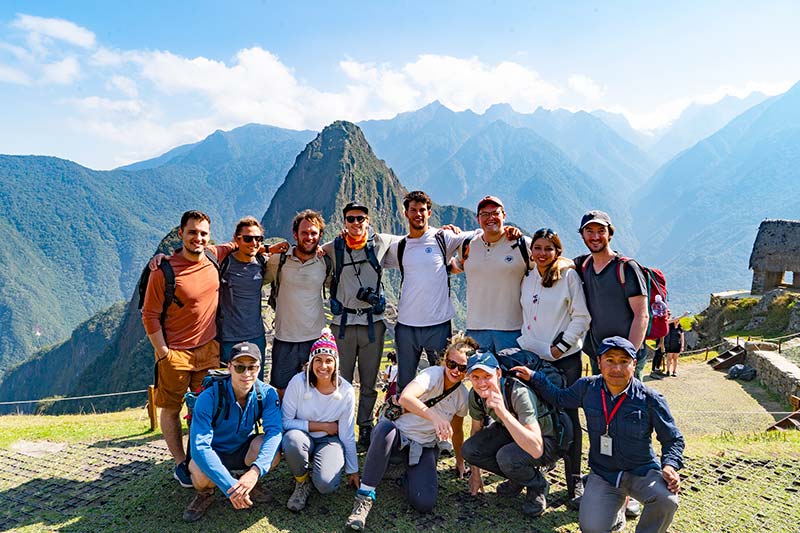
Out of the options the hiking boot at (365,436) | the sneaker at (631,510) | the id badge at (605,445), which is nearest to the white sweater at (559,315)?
the id badge at (605,445)

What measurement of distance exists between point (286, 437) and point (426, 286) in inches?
93.4

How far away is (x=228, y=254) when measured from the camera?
6.40 meters

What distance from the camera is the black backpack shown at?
5340 millimetres

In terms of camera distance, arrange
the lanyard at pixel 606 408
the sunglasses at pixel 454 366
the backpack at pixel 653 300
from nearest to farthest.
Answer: the lanyard at pixel 606 408 → the sunglasses at pixel 454 366 → the backpack at pixel 653 300

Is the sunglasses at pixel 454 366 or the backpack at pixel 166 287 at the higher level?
the backpack at pixel 166 287

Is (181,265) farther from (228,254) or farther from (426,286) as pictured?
(426,286)

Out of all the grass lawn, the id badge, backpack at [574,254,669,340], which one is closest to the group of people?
the id badge

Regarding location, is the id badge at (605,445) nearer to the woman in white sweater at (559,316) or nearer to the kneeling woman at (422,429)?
the woman in white sweater at (559,316)

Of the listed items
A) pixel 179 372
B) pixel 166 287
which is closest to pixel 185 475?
pixel 179 372

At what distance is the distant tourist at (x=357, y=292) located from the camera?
6.57 meters

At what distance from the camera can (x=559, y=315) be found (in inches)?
221

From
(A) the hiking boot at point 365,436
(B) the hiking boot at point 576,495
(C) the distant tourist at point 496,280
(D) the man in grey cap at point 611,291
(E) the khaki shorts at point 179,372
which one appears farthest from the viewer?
(A) the hiking boot at point 365,436

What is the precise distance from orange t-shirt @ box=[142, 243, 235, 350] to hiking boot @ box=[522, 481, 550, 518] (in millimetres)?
4020

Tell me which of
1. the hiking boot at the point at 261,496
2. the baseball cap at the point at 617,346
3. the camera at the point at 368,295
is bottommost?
the hiking boot at the point at 261,496
